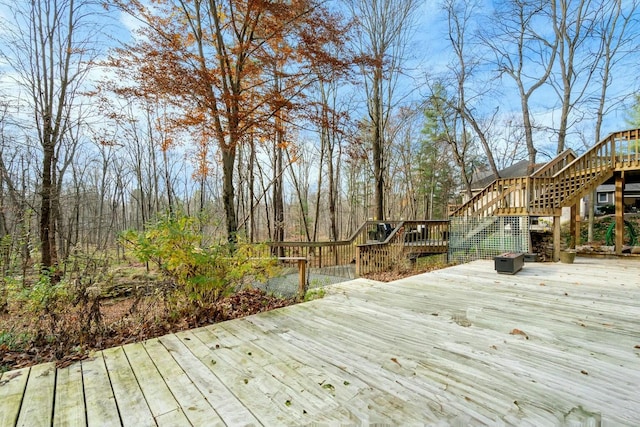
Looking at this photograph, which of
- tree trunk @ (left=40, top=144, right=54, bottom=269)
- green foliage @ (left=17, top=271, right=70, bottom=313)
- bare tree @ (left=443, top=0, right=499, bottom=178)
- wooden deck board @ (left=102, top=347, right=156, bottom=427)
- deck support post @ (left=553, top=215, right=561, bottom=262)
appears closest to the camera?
Result: wooden deck board @ (left=102, top=347, right=156, bottom=427)

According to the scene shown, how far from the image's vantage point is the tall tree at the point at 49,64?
6.89 meters

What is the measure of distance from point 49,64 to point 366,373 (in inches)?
402

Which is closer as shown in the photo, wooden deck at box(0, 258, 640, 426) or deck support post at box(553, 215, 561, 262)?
wooden deck at box(0, 258, 640, 426)

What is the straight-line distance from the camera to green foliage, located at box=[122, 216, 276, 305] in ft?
10.1

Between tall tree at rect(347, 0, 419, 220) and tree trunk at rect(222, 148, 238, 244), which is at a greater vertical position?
tall tree at rect(347, 0, 419, 220)

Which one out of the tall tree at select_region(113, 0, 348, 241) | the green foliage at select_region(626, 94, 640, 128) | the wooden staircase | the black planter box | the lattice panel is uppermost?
the green foliage at select_region(626, 94, 640, 128)

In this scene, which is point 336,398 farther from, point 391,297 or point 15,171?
point 15,171

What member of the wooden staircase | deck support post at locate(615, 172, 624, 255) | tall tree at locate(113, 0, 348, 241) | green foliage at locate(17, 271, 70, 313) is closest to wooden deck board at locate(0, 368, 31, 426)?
green foliage at locate(17, 271, 70, 313)

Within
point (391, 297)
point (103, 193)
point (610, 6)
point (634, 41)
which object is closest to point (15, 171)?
point (103, 193)

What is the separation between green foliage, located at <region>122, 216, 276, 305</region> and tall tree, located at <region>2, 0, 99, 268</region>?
5757mm

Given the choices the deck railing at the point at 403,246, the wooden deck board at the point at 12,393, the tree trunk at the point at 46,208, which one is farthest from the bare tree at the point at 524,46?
the tree trunk at the point at 46,208

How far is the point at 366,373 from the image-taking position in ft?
6.56

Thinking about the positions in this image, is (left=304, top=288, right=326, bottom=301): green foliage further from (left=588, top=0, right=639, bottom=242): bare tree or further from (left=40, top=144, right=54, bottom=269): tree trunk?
(left=588, top=0, right=639, bottom=242): bare tree

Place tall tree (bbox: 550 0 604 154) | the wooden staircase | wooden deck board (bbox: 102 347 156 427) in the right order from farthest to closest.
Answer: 1. tall tree (bbox: 550 0 604 154)
2. the wooden staircase
3. wooden deck board (bbox: 102 347 156 427)
